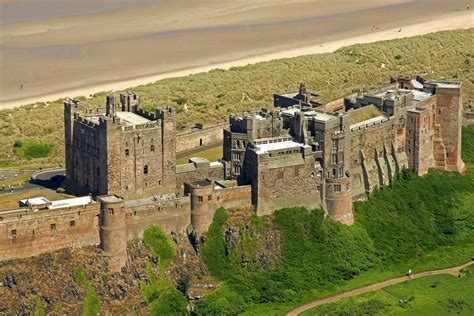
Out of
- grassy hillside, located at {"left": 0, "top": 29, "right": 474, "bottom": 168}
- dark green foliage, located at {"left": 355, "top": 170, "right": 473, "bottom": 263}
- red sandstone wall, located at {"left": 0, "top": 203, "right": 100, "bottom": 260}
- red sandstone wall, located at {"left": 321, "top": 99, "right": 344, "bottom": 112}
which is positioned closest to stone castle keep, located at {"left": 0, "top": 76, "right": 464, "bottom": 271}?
red sandstone wall, located at {"left": 0, "top": 203, "right": 100, "bottom": 260}

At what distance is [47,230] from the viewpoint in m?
87.2

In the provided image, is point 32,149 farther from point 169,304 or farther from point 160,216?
point 169,304

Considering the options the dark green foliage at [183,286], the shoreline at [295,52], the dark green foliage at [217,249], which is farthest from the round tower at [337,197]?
the shoreline at [295,52]

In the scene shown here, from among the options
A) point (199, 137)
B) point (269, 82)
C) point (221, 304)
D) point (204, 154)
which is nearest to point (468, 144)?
point (199, 137)

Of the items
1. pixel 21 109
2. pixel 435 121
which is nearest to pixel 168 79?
pixel 21 109

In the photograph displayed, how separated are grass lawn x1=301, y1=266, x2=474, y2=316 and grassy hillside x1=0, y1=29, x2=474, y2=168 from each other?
115ft

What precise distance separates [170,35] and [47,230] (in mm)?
84024

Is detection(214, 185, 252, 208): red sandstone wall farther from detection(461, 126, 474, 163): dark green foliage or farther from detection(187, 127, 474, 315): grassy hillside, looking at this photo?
detection(461, 126, 474, 163): dark green foliage

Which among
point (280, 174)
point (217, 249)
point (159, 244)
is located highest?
point (280, 174)

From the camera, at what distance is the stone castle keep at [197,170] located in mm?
88688

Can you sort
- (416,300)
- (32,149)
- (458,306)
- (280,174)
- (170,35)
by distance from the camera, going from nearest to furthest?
1. (458,306)
2. (416,300)
3. (280,174)
4. (32,149)
5. (170,35)

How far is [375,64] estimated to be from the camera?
16388cm

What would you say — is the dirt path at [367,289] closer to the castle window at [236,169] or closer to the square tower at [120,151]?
the castle window at [236,169]

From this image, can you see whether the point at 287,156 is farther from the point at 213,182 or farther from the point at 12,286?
the point at 12,286
